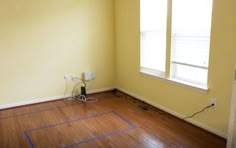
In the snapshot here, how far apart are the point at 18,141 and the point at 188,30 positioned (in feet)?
8.74

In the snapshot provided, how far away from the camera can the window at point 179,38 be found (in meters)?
2.96

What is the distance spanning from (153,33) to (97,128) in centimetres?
182

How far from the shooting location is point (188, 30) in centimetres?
314

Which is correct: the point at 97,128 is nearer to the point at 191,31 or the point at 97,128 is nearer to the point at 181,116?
the point at 181,116

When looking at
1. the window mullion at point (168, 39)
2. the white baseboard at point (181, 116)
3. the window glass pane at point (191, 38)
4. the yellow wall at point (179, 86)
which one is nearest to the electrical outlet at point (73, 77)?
the yellow wall at point (179, 86)

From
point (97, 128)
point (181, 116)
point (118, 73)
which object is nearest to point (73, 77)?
point (118, 73)

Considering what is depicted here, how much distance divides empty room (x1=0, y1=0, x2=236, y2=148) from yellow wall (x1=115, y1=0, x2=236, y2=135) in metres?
0.01

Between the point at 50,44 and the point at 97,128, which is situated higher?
the point at 50,44

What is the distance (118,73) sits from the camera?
4.93 m

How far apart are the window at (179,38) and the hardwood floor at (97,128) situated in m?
0.70

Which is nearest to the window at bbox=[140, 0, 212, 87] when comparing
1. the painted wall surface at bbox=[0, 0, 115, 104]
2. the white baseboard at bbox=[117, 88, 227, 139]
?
the white baseboard at bbox=[117, 88, 227, 139]

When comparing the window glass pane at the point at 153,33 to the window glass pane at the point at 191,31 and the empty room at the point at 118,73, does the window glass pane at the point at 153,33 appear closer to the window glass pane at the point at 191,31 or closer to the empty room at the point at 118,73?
the empty room at the point at 118,73

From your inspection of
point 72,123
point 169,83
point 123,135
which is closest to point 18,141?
point 72,123

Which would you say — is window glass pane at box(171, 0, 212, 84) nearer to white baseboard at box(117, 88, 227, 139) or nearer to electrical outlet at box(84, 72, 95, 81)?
white baseboard at box(117, 88, 227, 139)
